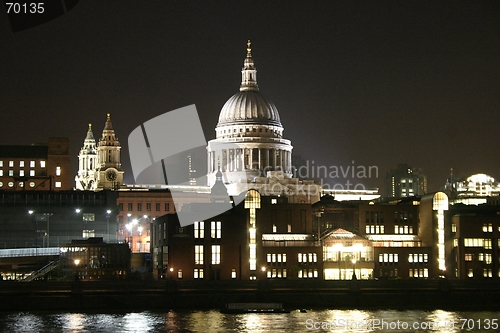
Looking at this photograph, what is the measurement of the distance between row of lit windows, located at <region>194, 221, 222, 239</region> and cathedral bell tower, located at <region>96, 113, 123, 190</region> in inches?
2673

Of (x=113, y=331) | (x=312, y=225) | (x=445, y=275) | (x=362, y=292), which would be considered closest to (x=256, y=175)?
(x=312, y=225)

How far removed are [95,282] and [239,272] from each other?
2225cm

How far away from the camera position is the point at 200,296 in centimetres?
10088

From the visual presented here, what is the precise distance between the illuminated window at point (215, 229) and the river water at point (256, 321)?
20752 mm

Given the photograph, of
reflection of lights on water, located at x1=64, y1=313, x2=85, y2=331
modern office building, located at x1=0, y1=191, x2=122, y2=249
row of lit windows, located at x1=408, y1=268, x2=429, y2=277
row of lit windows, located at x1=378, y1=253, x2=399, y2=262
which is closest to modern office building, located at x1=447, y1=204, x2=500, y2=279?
row of lit windows, located at x1=408, y1=268, x2=429, y2=277

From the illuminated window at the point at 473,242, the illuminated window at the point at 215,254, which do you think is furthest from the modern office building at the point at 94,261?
the illuminated window at the point at 473,242

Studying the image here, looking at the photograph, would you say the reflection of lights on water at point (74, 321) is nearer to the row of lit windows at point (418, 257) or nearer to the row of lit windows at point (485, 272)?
the row of lit windows at point (418, 257)

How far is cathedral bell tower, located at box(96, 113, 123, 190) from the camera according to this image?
612ft

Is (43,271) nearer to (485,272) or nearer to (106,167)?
(485,272)

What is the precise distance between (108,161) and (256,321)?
100 meters

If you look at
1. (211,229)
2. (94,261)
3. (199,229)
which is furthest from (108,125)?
(211,229)

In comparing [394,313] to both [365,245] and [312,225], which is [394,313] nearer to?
[365,245]

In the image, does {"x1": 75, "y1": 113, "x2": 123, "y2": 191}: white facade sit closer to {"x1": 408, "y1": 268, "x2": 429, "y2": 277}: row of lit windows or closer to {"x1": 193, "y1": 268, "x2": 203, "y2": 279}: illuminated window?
{"x1": 193, "y1": 268, "x2": 203, "y2": 279}: illuminated window

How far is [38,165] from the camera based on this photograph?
184 metres
